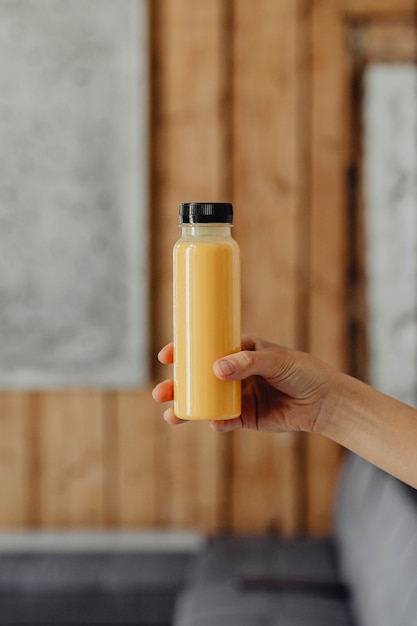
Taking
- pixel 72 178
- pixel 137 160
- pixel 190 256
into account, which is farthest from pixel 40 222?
pixel 190 256

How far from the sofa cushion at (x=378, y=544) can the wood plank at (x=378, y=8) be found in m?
1.33

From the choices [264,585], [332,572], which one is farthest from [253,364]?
[332,572]

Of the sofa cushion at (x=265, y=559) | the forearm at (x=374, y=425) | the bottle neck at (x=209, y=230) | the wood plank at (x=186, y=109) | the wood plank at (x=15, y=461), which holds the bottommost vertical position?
the sofa cushion at (x=265, y=559)

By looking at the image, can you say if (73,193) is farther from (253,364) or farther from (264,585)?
(253,364)

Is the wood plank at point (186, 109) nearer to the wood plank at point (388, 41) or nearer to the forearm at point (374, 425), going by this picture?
the wood plank at point (388, 41)

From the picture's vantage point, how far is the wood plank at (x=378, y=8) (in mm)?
2496

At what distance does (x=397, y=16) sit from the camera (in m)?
2.51

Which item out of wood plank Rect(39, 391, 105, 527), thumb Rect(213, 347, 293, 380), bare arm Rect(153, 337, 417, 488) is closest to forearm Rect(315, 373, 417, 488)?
bare arm Rect(153, 337, 417, 488)

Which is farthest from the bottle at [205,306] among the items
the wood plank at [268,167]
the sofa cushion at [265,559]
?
the wood plank at [268,167]

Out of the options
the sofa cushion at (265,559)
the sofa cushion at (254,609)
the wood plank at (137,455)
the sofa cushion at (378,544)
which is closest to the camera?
the sofa cushion at (378,544)

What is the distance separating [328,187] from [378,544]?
3.68 ft

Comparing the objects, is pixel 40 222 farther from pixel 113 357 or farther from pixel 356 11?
pixel 356 11

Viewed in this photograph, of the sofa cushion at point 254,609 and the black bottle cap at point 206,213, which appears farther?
the sofa cushion at point 254,609

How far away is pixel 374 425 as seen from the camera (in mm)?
1261
